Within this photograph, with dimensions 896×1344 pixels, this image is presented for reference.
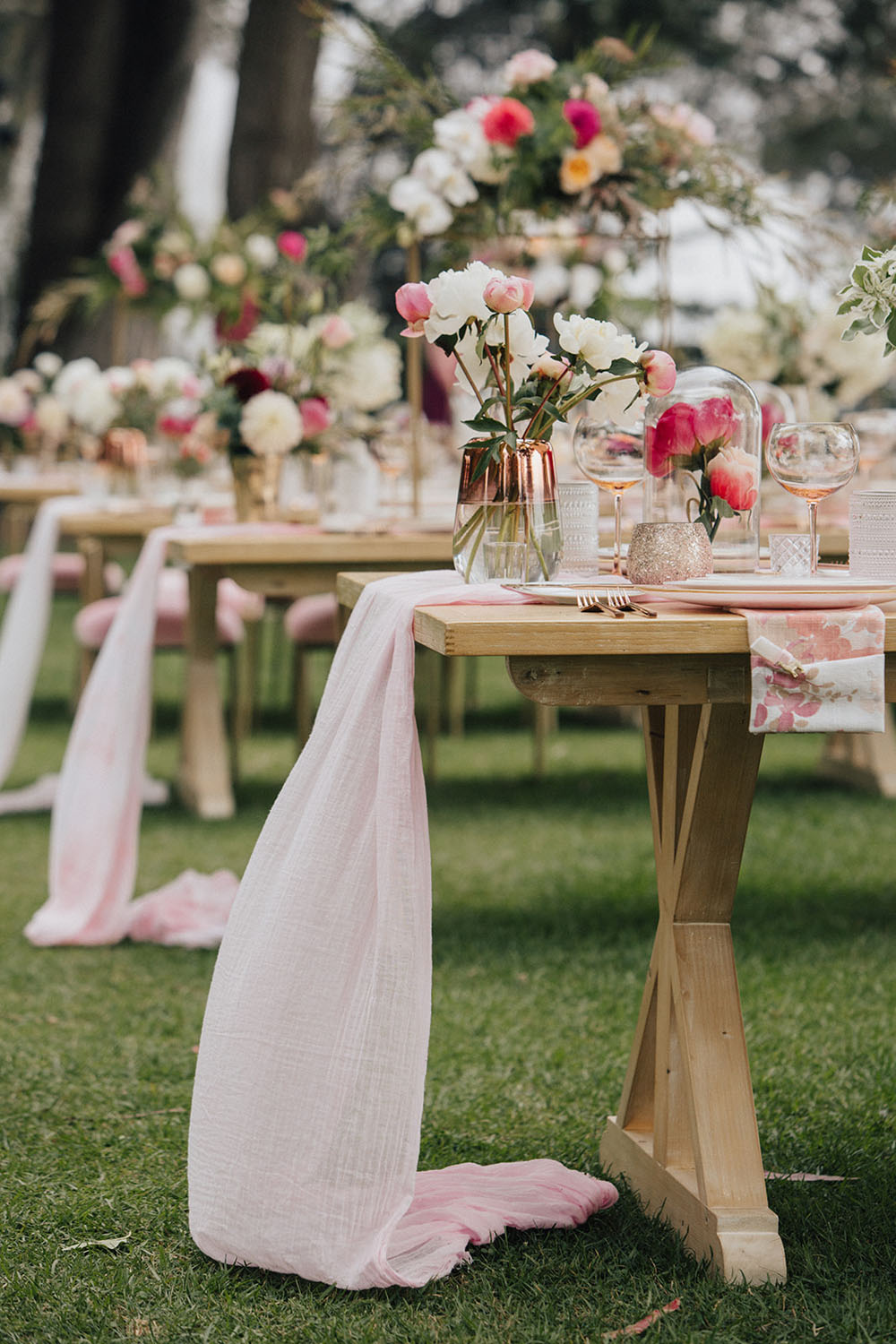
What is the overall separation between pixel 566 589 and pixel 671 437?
11.8 inches

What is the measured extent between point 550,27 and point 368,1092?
11.2m

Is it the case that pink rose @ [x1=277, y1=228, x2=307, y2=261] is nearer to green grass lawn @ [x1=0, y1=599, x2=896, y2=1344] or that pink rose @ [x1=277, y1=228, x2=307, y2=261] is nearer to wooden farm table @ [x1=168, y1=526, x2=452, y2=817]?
wooden farm table @ [x1=168, y1=526, x2=452, y2=817]

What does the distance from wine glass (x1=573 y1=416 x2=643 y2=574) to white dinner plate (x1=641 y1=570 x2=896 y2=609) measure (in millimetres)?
343

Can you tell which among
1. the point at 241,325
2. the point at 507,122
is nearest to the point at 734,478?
the point at 507,122

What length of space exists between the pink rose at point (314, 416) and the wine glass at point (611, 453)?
2157 millimetres

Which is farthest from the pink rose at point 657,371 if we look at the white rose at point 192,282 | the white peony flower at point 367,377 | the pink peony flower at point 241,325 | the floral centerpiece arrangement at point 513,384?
the white rose at point 192,282

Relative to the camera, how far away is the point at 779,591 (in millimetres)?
1960

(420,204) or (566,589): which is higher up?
(420,204)

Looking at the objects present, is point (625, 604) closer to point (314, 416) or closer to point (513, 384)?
point (513, 384)

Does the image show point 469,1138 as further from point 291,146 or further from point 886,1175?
point 291,146

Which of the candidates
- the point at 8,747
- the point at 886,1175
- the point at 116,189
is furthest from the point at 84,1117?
the point at 116,189

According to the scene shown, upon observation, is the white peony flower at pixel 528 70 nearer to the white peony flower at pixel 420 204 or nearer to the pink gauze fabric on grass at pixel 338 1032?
the white peony flower at pixel 420 204

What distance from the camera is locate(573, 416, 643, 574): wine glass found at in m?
2.40

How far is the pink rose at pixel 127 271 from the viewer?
6.12 m
